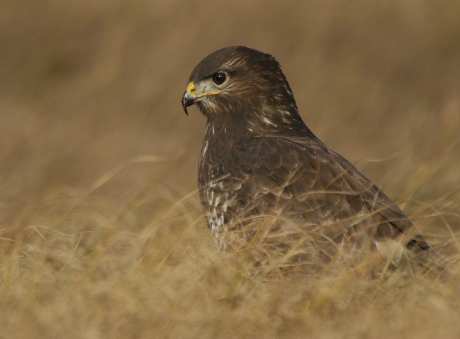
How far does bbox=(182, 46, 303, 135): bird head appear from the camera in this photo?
821 centimetres

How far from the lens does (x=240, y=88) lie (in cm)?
826

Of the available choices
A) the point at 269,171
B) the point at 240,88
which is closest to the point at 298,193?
the point at 269,171

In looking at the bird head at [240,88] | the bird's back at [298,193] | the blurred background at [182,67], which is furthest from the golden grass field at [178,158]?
the bird head at [240,88]

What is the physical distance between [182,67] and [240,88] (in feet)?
29.0

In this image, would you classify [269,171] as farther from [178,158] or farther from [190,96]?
[190,96]

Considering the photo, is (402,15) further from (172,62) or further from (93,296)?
(93,296)

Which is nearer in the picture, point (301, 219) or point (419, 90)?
point (301, 219)

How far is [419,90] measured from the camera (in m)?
16.7

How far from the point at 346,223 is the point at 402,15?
11020 mm

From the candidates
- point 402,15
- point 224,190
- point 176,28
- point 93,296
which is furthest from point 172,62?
point 93,296

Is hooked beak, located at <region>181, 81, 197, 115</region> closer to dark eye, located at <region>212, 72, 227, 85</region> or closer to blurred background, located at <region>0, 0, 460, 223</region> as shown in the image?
dark eye, located at <region>212, 72, 227, 85</region>

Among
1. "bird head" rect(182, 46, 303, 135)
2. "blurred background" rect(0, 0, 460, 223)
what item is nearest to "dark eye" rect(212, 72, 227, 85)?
"bird head" rect(182, 46, 303, 135)

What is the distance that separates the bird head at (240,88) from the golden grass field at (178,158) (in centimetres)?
55

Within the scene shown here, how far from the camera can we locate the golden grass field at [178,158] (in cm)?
600
